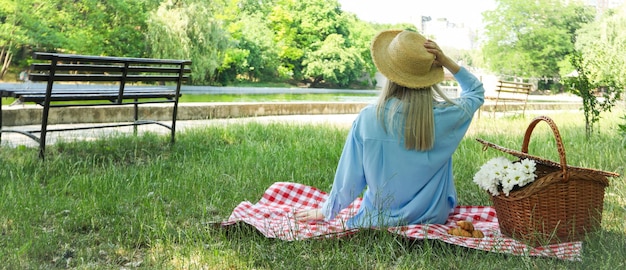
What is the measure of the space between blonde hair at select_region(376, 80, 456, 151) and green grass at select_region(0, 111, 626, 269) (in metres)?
0.44

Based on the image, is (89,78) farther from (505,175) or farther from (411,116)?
(505,175)

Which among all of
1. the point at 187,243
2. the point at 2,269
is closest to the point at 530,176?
the point at 187,243

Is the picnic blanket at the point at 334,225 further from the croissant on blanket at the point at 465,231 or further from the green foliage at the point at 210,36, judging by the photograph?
the green foliage at the point at 210,36

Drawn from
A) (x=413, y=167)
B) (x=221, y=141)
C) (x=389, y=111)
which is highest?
(x=389, y=111)

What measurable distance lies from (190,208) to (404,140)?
1.27m

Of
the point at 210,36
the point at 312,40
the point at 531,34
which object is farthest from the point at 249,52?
the point at 531,34

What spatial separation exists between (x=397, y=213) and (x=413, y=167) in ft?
0.77

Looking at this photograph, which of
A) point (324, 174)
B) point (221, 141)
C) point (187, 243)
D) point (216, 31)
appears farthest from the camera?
point (216, 31)

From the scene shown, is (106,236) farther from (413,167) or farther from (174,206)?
(413,167)

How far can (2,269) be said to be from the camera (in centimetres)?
231

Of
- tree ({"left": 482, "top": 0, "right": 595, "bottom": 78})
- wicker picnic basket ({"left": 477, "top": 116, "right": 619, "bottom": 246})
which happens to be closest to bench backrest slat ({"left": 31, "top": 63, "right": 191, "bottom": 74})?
wicker picnic basket ({"left": 477, "top": 116, "right": 619, "bottom": 246})

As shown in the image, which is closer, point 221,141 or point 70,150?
point 70,150

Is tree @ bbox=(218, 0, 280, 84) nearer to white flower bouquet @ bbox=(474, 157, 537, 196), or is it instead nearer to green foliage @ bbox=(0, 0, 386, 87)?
green foliage @ bbox=(0, 0, 386, 87)

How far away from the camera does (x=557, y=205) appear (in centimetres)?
268
